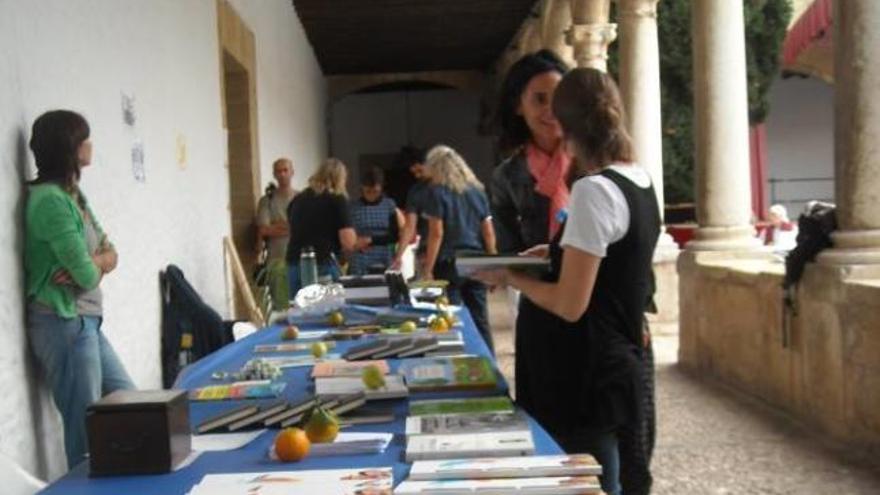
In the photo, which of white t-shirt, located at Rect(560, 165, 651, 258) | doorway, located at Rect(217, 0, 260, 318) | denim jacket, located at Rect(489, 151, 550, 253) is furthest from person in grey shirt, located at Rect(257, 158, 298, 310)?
white t-shirt, located at Rect(560, 165, 651, 258)

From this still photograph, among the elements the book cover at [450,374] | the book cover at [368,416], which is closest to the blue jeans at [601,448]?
the book cover at [450,374]

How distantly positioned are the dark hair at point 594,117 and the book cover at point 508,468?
2.05 ft

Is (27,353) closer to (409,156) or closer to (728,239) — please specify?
(728,239)

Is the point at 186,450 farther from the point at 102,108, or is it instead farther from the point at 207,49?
the point at 207,49

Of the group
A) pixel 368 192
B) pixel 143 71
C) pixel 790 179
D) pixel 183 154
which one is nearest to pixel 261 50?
pixel 368 192

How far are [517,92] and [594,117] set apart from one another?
38 centimetres

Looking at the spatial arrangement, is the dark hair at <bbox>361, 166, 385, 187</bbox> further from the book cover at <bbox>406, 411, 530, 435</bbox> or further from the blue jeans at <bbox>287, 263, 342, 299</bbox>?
the book cover at <bbox>406, 411, 530, 435</bbox>

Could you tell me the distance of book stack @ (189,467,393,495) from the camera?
162 centimetres

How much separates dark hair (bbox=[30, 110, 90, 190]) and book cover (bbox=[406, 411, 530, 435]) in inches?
64.4

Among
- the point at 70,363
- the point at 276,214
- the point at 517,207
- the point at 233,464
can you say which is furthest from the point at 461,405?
the point at 276,214

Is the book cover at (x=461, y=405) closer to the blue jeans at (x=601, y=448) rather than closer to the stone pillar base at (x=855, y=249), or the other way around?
the blue jeans at (x=601, y=448)

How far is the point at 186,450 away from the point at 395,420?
1.39 ft

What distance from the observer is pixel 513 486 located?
155 centimetres

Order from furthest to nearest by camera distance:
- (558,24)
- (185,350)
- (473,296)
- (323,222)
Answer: (558,24) → (323,222) → (473,296) → (185,350)
